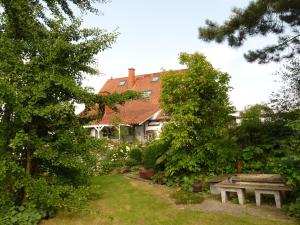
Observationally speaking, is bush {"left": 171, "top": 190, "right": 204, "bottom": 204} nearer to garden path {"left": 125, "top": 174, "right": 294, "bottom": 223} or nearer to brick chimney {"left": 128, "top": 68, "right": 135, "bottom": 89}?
garden path {"left": 125, "top": 174, "right": 294, "bottom": 223}

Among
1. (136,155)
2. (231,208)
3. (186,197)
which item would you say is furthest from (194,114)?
(136,155)

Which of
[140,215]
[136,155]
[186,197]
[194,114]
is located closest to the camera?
[140,215]

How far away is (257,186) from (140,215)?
310 cm

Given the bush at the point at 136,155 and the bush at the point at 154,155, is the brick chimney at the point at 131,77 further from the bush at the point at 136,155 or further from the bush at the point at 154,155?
the bush at the point at 154,155

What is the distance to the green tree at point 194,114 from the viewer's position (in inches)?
444

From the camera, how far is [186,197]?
9539mm

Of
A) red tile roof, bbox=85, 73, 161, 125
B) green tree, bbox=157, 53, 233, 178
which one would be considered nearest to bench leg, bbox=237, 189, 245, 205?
green tree, bbox=157, 53, 233, 178

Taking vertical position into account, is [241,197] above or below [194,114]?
below

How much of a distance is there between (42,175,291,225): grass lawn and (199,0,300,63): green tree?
679 centimetres

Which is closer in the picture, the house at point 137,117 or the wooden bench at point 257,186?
the wooden bench at point 257,186

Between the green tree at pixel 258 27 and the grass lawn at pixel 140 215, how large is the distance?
22.3ft

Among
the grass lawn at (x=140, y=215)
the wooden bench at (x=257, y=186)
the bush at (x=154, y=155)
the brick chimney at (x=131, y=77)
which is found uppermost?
the brick chimney at (x=131, y=77)

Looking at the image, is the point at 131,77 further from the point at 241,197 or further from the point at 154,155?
the point at 241,197

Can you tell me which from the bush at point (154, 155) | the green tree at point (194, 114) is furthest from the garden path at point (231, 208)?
the bush at point (154, 155)
